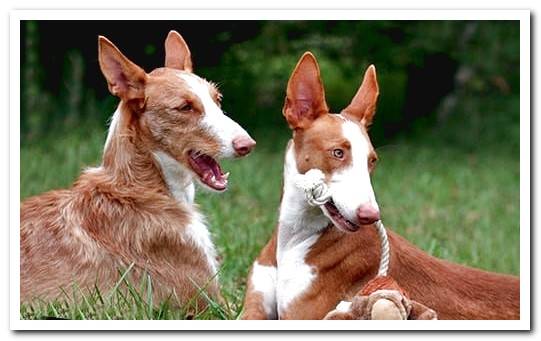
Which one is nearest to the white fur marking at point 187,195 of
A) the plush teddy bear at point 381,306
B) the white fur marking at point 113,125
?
the white fur marking at point 113,125

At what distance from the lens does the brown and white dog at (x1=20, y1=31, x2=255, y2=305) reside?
5.29 meters

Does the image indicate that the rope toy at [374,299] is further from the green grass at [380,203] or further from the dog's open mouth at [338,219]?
the green grass at [380,203]

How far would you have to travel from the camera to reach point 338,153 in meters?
4.92

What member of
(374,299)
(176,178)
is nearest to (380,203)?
(176,178)

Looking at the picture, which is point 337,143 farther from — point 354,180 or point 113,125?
point 113,125

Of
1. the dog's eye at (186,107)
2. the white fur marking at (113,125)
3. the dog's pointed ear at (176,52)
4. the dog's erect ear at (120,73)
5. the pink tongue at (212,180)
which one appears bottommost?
the pink tongue at (212,180)

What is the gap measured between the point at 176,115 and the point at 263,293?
0.85 metres

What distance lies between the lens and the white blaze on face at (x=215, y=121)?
519cm

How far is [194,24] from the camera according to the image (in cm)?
609

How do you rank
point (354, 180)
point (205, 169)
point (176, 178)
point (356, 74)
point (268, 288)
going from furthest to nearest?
point (356, 74) → point (176, 178) → point (205, 169) → point (268, 288) → point (354, 180)

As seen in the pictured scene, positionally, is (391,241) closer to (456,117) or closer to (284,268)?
(284,268)

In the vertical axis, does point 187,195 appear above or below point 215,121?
below
